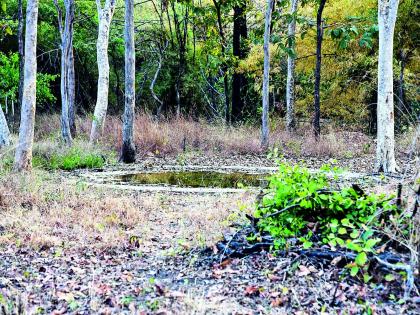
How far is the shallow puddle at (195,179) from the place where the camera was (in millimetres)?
8992

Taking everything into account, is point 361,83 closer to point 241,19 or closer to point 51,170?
point 241,19

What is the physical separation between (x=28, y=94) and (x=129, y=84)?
343cm

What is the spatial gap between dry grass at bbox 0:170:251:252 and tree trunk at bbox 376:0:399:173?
3700 mm

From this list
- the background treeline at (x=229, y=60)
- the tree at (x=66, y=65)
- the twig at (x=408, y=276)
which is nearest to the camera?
the twig at (x=408, y=276)

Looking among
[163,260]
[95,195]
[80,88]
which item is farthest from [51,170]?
[80,88]

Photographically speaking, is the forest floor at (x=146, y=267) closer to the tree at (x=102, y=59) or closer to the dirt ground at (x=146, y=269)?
the dirt ground at (x=146, y=269)

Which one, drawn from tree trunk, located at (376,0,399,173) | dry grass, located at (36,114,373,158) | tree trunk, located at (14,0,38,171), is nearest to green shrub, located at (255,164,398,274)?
tree trunk, located at (376,0,399,173)

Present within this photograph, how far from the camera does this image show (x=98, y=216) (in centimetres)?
606

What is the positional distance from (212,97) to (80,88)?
7.00 meters

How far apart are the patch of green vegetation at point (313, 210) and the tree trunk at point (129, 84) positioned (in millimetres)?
7695

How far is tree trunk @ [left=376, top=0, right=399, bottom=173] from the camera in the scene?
8.72m

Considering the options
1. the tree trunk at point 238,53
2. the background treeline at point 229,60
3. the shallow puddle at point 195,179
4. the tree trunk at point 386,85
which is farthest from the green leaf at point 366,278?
the tree trunk at point 238,53

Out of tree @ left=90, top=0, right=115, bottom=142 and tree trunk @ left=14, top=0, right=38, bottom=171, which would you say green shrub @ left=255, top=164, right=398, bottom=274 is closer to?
tree trunk @ left=14, top=0, right=38, bottom=171

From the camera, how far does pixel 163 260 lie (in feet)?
15.2
